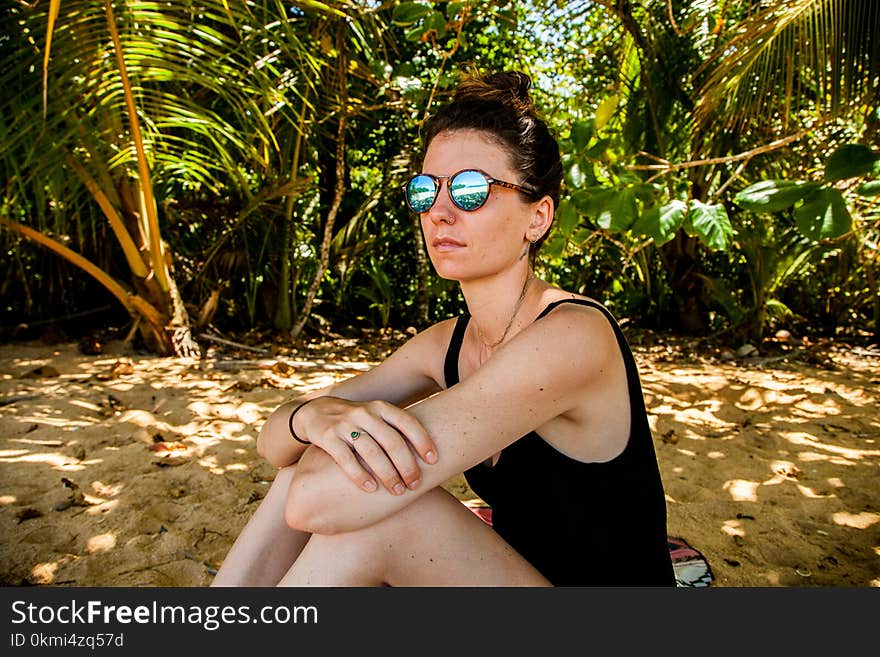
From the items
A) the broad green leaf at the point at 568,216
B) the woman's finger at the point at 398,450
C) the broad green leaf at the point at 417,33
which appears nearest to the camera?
the woman's finger at the point at 398,450

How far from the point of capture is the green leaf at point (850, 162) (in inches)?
68.5

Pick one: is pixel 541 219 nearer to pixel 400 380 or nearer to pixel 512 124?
pixel 512 124

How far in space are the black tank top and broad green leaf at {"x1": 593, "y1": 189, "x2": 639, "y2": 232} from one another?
3.46ft

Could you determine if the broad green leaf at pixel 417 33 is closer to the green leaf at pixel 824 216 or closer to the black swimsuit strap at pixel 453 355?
the black swimsuit strap at pixel 453 355

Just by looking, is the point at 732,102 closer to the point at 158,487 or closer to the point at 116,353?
the point at 158,487

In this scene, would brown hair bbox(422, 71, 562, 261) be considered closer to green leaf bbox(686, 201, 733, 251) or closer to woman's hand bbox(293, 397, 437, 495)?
woman's hand bbox(293, 397, 437, 495)

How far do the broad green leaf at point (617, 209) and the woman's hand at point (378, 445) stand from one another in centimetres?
144

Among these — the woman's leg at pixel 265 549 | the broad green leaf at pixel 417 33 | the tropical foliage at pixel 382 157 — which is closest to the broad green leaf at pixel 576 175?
the tropical foliage at pixel 382 157

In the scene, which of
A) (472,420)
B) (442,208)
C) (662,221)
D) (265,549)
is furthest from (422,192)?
(662,221)

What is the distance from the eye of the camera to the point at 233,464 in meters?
2.86

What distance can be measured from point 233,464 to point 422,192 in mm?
1833

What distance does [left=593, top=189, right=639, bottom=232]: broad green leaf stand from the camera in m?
2.37

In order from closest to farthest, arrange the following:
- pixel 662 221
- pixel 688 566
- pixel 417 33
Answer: pixel 688 566, pixel 662 221, pixel 417 33

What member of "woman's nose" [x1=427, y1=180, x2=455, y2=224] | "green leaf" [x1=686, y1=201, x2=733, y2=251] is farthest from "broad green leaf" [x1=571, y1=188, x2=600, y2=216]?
"woman's nose" [x1=427, y1=180, x2=455, y2=224]
